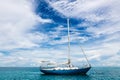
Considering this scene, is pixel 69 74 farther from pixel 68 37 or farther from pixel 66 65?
pixel 68 37

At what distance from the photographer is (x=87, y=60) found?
83875mm

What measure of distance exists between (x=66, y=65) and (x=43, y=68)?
15.6 metres

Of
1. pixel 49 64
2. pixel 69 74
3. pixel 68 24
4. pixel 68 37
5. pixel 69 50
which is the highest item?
pixel 68 24

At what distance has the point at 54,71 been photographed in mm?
83938

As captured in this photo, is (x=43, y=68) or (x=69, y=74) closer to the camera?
(x=69, y=74)

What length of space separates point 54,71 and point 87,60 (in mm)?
16501

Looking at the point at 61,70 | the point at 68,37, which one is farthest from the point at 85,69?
the point at 68,37

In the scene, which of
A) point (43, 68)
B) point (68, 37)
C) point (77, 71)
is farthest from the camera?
point (43, 68)

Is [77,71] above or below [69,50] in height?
below

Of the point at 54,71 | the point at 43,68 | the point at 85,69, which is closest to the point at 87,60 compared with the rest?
the point at 85,69

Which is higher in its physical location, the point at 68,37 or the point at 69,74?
the point at 68,37

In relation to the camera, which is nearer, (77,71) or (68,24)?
(77,71)

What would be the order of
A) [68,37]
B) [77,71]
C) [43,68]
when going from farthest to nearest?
[43,68]
[68,37]
[77,71]

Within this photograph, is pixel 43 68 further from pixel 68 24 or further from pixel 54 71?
pixel 68 24
